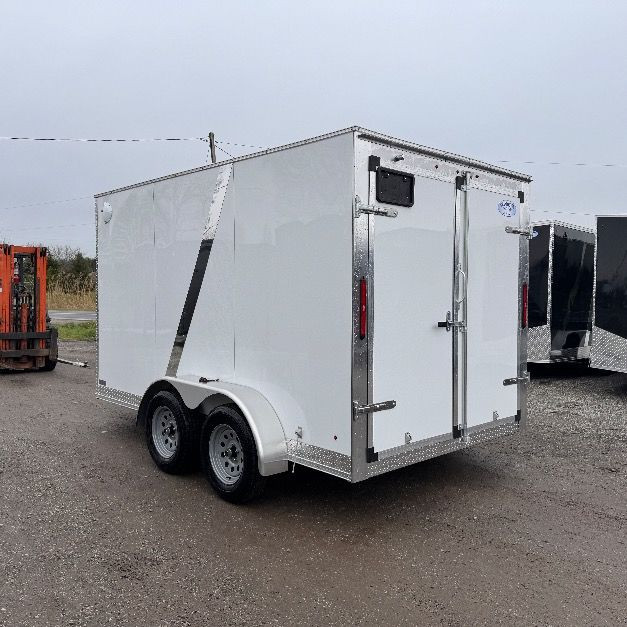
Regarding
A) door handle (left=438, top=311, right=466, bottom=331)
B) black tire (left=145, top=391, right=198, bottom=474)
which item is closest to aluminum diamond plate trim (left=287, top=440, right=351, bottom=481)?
black tire (left=145, top=391, right=198, bottom=474)

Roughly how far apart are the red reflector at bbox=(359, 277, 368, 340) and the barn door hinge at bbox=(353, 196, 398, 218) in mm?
432

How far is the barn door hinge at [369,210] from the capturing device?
156 inches

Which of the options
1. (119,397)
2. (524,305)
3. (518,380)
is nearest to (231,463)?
(119,397)

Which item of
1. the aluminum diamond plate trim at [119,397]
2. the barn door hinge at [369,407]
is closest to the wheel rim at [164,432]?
the aluminum diamond plate trim at [119,397]

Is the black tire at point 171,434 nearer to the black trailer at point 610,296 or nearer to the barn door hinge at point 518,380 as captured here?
the barn door hinge at point 518,380

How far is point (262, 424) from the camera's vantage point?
14.4ft

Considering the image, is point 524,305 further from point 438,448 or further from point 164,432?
point 164,432

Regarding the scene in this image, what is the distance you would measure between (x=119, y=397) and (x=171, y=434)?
112 cm

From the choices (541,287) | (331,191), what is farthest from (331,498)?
(541,287)

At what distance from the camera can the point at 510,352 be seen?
5.26 metres

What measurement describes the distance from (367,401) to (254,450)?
0.90m

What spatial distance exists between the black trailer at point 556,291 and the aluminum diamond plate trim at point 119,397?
6802mm

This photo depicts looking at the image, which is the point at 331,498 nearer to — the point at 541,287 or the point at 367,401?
the point at 367,401

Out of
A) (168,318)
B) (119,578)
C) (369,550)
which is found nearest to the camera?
(119,578)
